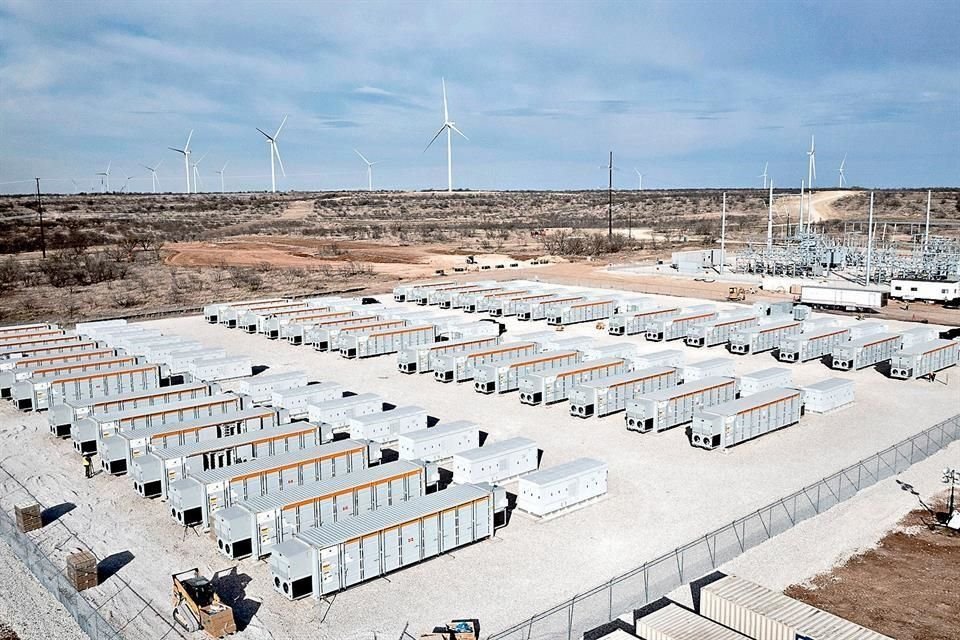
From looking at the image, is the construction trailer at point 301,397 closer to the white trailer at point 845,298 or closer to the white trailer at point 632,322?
the white trailer at point 632,322

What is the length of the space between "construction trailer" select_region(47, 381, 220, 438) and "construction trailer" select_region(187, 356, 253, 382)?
28.4 ft

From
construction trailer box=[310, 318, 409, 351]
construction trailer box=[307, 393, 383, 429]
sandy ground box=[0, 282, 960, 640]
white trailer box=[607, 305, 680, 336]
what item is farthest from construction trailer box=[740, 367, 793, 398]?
construction trailer box=[310, 318, 409, 351]

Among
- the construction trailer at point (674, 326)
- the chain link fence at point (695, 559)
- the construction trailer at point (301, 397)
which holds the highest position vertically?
the construction trailer at point (674, 326)

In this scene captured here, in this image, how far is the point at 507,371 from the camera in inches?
2041

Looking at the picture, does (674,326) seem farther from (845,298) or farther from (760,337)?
(845,298)

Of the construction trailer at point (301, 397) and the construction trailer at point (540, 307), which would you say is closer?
the construction trailer at point (301, 397)

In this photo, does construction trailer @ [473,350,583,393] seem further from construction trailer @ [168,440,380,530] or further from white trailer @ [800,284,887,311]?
white trailer @ [800,284,887,311]

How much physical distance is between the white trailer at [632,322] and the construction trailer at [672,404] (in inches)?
913

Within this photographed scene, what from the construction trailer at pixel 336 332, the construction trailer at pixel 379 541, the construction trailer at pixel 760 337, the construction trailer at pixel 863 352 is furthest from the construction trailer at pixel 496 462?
the construction trailer at pixel 760 337

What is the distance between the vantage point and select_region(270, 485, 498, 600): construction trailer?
26156mm

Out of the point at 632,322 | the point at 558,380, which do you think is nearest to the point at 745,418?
the point at 558,380

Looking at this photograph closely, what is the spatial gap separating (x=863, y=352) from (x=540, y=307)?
2984cm

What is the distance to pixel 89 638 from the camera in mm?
24391

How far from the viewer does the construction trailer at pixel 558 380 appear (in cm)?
4894
